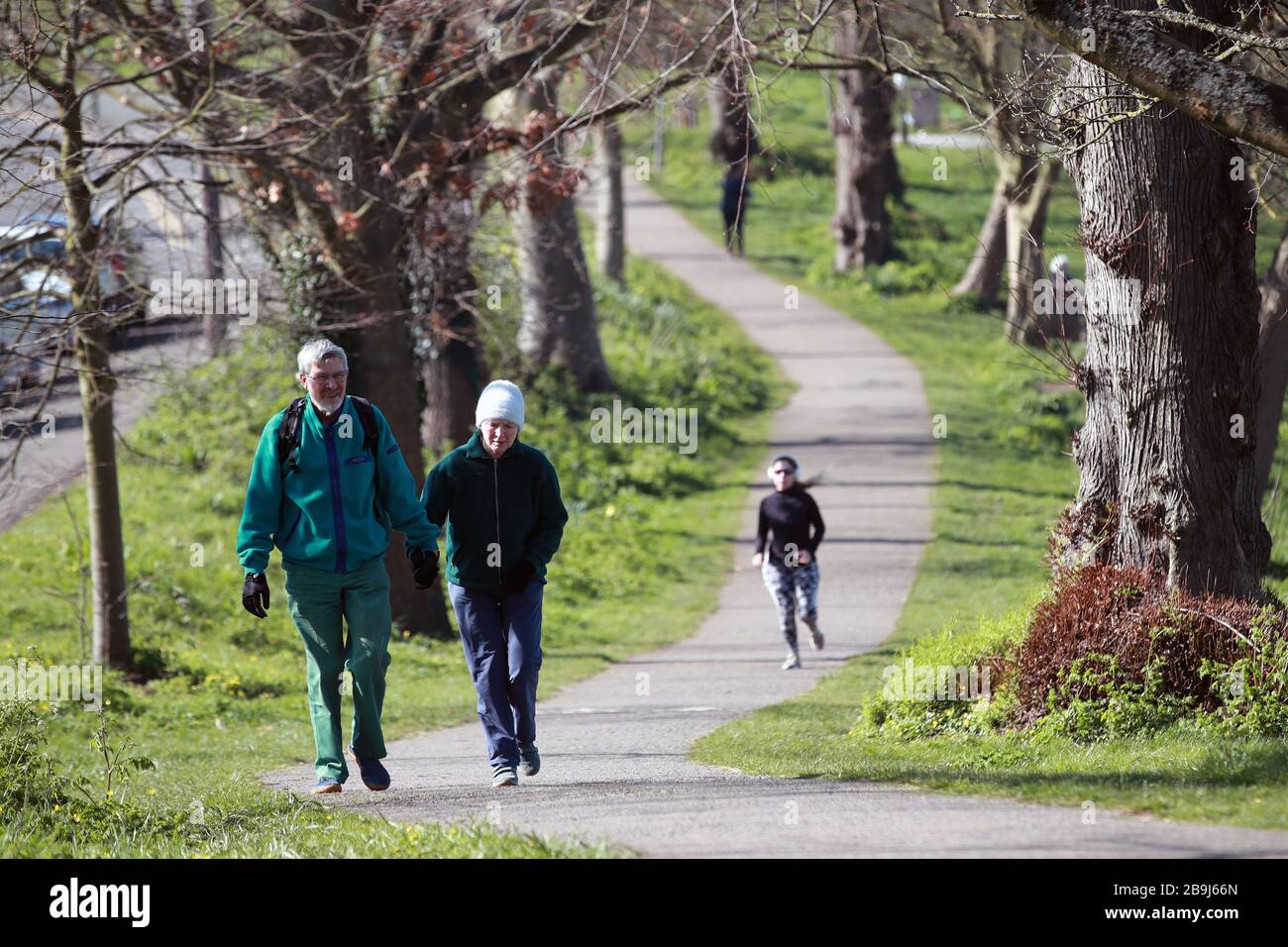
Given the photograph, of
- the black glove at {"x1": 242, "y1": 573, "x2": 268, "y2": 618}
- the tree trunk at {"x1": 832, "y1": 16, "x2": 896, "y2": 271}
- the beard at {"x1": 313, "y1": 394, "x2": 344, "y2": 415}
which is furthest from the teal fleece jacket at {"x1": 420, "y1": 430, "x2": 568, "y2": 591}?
the tree trunk at {"x1": 832, "y1": 16, "x2": 896, "y2": 271}

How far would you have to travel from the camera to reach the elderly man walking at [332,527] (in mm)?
7590

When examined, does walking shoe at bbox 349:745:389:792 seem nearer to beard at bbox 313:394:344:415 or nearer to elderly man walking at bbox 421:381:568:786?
elderly man walking at bbox 421:381:568:786

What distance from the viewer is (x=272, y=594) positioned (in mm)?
17016

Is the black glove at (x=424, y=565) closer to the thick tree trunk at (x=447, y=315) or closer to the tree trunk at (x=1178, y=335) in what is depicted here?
the tree trunk at (x=1178, y=335)

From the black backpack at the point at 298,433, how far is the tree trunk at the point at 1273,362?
8.27 metres

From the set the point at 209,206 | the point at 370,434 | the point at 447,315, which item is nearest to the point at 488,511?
the point at 370,434

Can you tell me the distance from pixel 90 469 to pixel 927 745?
24.8ft

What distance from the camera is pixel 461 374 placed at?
20.1 meters

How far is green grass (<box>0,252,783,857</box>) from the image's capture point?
Result: 7148 mm

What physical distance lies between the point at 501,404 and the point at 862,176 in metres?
26.1

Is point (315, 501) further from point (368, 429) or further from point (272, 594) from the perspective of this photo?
point (272, 594)

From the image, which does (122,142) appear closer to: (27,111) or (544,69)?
(27,111)
